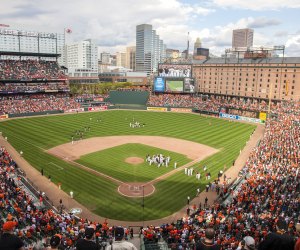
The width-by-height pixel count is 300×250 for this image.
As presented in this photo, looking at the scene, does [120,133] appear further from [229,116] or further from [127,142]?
[229,116]

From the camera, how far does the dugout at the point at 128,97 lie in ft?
335

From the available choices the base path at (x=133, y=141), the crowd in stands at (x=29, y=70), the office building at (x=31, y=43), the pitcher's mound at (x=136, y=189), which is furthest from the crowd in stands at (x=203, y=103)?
the pitcher's mound at (x=136, y=189)

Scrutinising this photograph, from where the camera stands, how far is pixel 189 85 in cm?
9288

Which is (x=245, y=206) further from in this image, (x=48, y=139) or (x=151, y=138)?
(x=48, y=139)

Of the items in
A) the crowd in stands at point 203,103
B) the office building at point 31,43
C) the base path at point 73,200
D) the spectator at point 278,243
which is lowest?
the base path at point 73,200

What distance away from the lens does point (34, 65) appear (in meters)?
92.0

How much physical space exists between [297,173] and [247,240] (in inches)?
985

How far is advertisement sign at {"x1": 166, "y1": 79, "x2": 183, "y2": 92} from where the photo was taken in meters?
93.6

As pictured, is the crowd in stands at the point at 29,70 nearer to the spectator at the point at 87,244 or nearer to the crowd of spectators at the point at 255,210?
the crowd of spectators at the point at 255,210

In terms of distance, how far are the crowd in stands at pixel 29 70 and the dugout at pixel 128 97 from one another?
18.6 metres

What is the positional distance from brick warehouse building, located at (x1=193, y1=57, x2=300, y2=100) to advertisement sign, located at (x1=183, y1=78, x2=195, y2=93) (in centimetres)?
1414

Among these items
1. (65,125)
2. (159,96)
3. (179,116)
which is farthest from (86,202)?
(159,96)

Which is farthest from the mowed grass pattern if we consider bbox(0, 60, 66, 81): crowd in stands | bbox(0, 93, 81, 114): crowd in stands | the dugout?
the dugout

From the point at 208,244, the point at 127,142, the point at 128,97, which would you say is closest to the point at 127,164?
the point at 127,142
